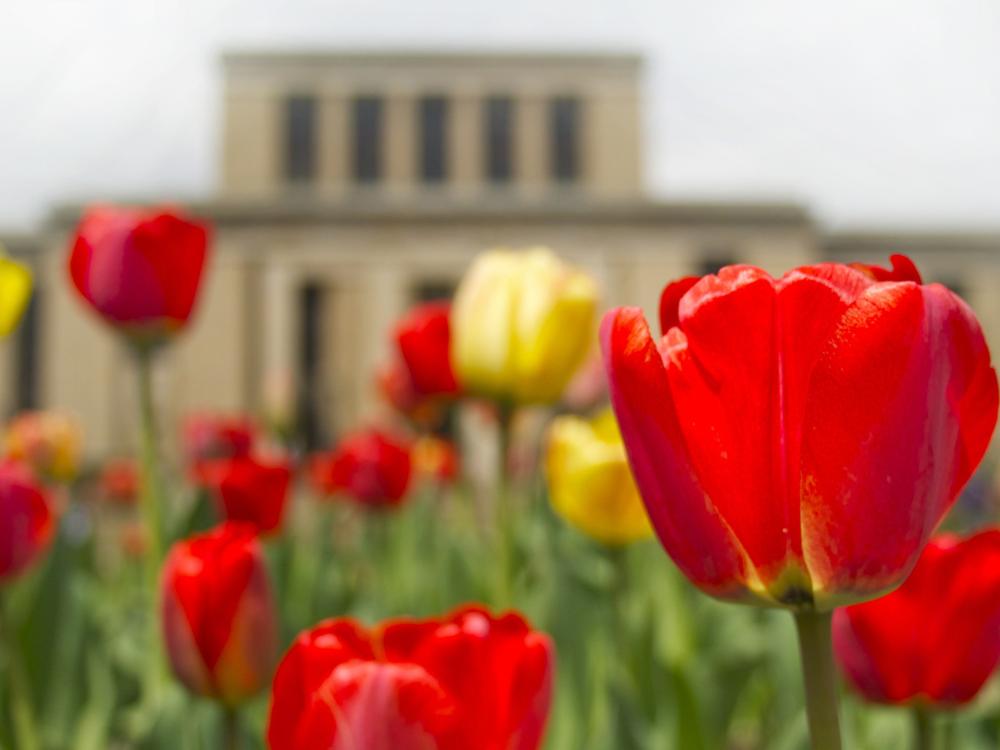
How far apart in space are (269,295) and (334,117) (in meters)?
7.86

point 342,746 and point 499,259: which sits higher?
point 499,259

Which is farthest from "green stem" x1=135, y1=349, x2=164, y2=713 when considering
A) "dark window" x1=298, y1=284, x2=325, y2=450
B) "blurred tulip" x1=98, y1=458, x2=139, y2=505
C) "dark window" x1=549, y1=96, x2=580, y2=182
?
"dark window" x1=549, y1=96, x2=580, y2=182

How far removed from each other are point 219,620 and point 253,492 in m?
0.63

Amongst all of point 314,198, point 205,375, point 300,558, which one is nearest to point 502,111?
point 314,198

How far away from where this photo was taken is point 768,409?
375 millimetres

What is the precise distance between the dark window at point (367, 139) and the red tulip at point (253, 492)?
24438 mm

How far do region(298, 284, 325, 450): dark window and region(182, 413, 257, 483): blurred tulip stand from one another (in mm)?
16372

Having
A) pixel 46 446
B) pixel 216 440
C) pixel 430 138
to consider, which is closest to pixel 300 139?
Answer: pixel 430 138

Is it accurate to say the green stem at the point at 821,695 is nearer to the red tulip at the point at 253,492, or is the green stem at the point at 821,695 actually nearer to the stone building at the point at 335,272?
the red tulip at the point at 253,492

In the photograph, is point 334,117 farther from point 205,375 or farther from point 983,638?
point 983,638

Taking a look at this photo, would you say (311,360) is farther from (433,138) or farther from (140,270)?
(140,270)

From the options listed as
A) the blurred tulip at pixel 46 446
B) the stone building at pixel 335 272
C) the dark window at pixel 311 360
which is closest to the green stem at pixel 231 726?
the blurred tulip at pixel 46 446

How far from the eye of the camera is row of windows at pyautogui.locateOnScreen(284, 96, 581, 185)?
2489 cm

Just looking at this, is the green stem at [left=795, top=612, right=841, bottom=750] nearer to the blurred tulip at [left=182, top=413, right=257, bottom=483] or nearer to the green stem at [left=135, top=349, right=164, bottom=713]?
the green stem at [left=135, top=349, right=164, bottom=713]
